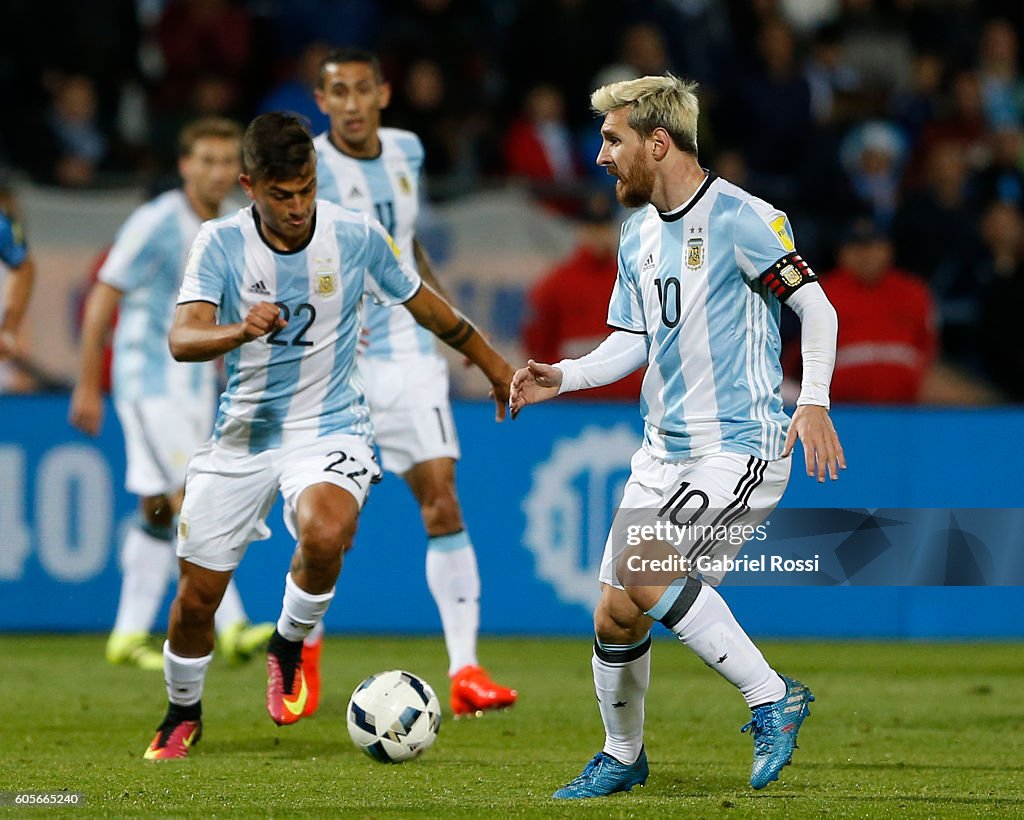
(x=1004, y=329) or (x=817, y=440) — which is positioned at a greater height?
(x=817, y=440)

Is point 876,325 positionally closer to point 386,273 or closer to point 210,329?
point 386,273

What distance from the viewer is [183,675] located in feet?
21.3

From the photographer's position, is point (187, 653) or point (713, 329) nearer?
point (713, 329)

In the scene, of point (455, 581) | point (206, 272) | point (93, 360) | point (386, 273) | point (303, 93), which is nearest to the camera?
point (206, 272)

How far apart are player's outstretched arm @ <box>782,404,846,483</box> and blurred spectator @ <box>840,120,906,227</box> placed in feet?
25.7

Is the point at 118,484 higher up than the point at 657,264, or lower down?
lower down

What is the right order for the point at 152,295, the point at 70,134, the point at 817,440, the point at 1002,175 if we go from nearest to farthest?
the point at 817,440, the point at 152,295, the point at 70,134, the point at 1002,175

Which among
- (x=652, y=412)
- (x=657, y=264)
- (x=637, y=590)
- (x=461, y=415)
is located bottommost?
(x=461, y=415)

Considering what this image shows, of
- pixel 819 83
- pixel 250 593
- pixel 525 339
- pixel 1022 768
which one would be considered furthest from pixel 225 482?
pixel 819 83

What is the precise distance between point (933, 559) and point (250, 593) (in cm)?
395

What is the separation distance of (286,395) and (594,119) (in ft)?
24.9

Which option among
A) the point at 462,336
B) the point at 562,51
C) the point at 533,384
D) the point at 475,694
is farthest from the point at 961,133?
the point at 533,384

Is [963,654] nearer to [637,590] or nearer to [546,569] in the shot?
[546,569]

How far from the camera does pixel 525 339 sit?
452 inches
